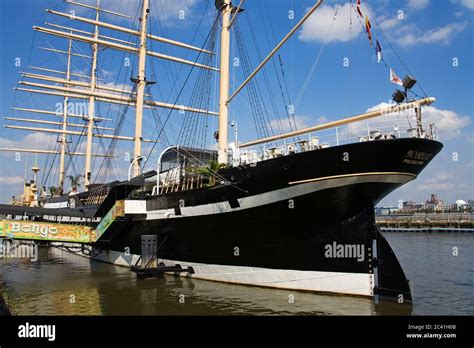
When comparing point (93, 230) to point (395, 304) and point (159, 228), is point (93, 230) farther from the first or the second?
point (395, 304)

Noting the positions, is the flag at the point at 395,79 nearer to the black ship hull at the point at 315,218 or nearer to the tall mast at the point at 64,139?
the black ship hull at the point at 315,218

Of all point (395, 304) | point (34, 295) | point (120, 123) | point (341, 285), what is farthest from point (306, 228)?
point (120, 123)

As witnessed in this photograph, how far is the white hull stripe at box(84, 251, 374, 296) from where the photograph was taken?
12570 millimetres

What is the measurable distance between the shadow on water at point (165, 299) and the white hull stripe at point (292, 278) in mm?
230

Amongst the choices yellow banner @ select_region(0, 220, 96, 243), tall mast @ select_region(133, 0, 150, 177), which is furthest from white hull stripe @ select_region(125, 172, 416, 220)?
tall mast @ select_region(133, 0, 150, 177)

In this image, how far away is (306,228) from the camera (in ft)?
42.7

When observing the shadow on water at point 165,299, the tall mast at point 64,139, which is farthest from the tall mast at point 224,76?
the tall mast at point 64,139

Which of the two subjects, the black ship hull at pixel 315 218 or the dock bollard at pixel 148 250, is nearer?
the black ship hull at pixel 315 218

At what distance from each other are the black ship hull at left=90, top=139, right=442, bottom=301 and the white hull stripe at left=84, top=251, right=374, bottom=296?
0.11 ft

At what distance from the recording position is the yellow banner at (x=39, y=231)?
62.3 ft

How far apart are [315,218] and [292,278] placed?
235cm

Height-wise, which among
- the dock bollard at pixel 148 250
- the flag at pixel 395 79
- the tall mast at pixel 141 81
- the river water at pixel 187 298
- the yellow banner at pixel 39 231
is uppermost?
the tall mast at pixel 141 81

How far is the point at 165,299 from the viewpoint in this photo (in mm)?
13375

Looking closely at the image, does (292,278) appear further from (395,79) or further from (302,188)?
(395,79)
